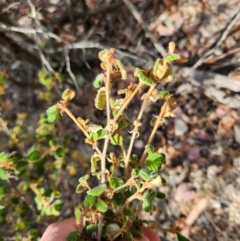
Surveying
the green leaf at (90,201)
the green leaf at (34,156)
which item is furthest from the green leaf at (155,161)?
the green leaf at (34,156)

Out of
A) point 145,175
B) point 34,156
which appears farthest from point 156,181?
point 34,156

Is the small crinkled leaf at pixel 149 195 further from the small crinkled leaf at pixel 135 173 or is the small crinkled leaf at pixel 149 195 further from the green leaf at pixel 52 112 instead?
the green leaf at pixel 52 112

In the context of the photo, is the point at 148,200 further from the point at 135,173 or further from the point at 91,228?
the point at 91,228

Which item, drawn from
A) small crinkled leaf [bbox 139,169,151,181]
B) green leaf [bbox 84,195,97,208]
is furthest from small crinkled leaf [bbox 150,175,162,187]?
green leaf [bbox 84,195,97,208]

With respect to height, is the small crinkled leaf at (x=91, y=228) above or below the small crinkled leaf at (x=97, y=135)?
below

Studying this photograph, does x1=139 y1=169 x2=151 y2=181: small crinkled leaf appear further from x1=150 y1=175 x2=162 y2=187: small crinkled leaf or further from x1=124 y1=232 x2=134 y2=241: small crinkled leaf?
x1=124 y1=232 x2=134 y2=241: small crinkled leaf

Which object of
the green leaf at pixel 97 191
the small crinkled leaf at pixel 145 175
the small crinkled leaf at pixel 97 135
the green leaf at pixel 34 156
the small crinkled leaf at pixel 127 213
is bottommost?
the small crinkled leaf at pixel 127 213
